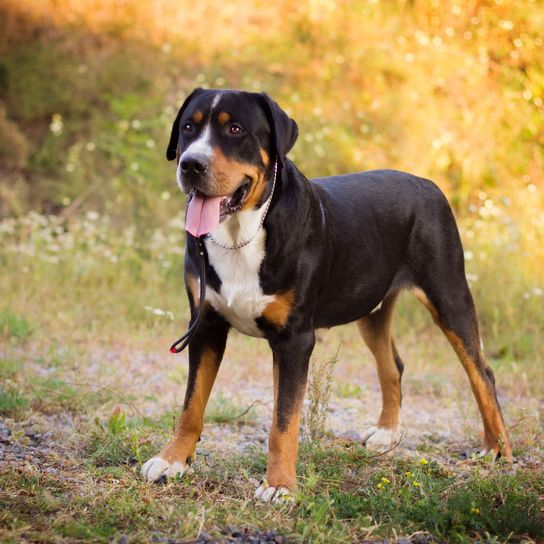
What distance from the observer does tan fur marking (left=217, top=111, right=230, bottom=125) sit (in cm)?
366

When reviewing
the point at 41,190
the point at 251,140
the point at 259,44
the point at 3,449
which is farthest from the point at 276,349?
the point at 259,44

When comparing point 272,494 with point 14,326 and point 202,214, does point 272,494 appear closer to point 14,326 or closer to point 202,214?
point 202,214

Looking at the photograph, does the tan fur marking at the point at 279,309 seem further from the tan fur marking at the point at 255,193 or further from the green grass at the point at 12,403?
the green grass at the point at 12,403

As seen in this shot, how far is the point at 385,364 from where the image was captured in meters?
4.98

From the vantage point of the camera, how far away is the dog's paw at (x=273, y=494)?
11.3ft

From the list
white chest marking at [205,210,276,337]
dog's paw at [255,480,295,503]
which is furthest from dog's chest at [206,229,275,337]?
dog's paw at [255,480,295,503]

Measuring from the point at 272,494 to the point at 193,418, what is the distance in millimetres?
583

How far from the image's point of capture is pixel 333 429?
16.5 ft

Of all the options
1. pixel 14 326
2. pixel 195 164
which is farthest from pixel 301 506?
pixel 14 326

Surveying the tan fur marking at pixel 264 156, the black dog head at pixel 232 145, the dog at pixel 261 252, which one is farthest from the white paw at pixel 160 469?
the tan fur marking at pixel 264 156

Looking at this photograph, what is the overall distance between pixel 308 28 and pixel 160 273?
562 cm

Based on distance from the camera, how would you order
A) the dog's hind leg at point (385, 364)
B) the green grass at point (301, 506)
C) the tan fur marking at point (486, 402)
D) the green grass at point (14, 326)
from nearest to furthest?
the green grass at point (301, 506), the tan fur marking at point (486, 402), the dog's hind leg at point (385, 364), the green grass at point (14, 326)

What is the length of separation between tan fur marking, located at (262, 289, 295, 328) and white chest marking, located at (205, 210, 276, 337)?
0.07ft

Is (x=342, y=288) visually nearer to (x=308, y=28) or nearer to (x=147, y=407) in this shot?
(x=147, y=407)
